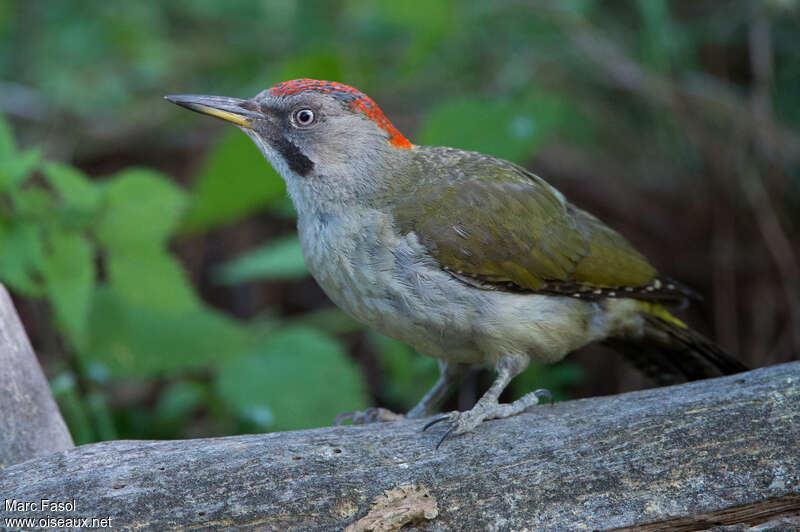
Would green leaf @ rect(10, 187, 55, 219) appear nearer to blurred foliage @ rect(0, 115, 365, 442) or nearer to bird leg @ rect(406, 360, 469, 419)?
blurred foliage @ rect(0, 115, 365, 442)

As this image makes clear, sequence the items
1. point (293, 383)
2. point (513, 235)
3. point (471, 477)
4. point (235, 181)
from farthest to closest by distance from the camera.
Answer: point (235, 181)
point (293, 383)
point (513, 235)
point (471, 477)

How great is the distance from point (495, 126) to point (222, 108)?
204 centimetres

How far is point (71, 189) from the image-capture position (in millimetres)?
4371

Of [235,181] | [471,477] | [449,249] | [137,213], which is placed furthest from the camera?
[235,181]

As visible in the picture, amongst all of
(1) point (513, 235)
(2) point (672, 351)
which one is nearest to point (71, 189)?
(1) point (513, 235)

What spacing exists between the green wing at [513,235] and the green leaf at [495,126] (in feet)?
3.72

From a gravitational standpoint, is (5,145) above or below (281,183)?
above

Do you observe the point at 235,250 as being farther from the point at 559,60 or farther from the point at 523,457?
the point at 523,457

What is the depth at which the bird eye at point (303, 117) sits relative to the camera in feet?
12.8

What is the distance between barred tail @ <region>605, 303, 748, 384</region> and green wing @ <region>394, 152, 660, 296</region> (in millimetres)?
272

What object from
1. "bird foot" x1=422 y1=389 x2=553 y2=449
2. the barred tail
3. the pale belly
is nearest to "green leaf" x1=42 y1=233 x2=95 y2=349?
the pale belly

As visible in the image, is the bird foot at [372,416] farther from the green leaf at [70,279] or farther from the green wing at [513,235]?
the green leaf at [70,279]

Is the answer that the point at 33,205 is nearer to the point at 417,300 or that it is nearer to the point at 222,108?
the point at 222,108

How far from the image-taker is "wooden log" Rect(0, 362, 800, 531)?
292 cm
